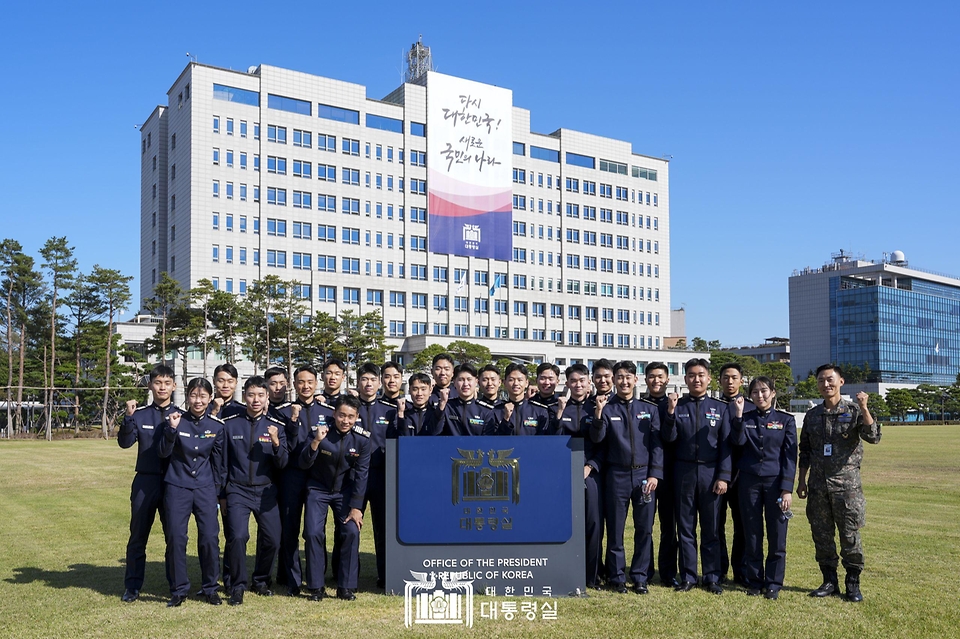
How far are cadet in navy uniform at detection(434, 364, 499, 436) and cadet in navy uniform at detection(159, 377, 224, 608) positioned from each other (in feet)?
7.44

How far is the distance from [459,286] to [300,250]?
1540 cm

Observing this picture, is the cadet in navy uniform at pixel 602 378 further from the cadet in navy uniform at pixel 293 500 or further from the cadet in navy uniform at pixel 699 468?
the cadet in navy uniform at pixel 293 500

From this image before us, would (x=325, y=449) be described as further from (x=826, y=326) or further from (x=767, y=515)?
(x=826, y=326)

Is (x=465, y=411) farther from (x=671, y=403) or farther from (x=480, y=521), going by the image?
(x=671, y=403)

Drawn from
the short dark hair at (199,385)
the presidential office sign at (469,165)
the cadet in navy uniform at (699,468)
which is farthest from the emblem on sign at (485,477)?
the presidential office sign at (469,165)

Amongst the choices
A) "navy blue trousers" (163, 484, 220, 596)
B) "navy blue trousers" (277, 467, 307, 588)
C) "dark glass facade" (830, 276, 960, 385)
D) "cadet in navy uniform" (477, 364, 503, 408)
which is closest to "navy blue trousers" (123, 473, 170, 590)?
"navy blue trousers" (163, 484, 220, 596)

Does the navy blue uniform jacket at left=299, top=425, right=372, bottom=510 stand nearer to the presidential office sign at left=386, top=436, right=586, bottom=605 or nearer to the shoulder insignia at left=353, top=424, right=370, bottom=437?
the shoulder insignia at left=353, top=424, right=370, bottom=437

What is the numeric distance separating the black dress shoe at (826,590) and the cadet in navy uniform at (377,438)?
4.11 m

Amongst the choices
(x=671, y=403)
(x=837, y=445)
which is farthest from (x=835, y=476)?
(x=671, y=403)

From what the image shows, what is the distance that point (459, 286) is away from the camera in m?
78.0

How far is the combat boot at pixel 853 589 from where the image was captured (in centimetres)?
762

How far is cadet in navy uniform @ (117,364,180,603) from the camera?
25.4ft

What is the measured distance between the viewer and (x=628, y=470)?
815 centimetres
